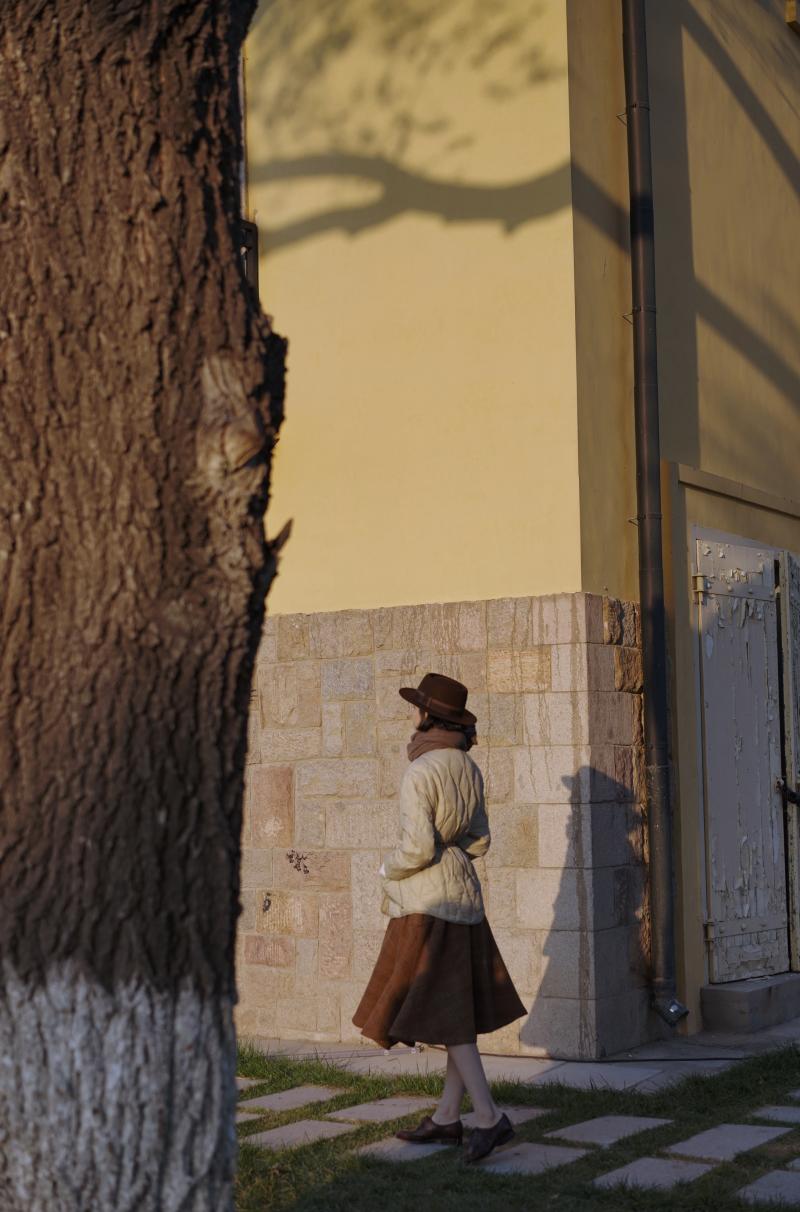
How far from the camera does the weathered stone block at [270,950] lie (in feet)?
28.3

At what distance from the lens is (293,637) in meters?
8.88

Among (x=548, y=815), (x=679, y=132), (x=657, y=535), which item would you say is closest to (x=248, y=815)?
(x=548, y=815)

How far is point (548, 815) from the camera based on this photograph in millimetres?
7750

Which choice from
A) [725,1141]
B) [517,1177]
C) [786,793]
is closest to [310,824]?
[786,793]

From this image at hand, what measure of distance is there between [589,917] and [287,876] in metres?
1.83

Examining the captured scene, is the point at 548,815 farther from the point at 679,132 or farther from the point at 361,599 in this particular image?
the point at 679,132

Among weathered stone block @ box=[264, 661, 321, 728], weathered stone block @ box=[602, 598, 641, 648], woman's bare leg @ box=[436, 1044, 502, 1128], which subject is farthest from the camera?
weathered stone block @ box=[264, 661, 321, 728]

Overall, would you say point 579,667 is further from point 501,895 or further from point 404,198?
point 404,198

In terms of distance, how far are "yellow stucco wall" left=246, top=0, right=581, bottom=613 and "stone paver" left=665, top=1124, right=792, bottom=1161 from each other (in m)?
2.77

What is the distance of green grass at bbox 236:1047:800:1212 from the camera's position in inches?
203

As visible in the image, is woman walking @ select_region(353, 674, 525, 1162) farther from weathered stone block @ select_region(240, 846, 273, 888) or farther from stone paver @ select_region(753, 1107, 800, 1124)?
weathered stone block @ select_region(240, 846, 273, 888)

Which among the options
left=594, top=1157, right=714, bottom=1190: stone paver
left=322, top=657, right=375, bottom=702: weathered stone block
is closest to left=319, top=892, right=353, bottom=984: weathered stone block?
left=322, top=657, right=375, bottom=702: weathered stone block

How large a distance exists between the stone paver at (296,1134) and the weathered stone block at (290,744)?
2.67 metres

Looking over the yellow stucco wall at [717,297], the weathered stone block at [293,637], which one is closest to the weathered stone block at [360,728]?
the weathered stone block at [293,637]
